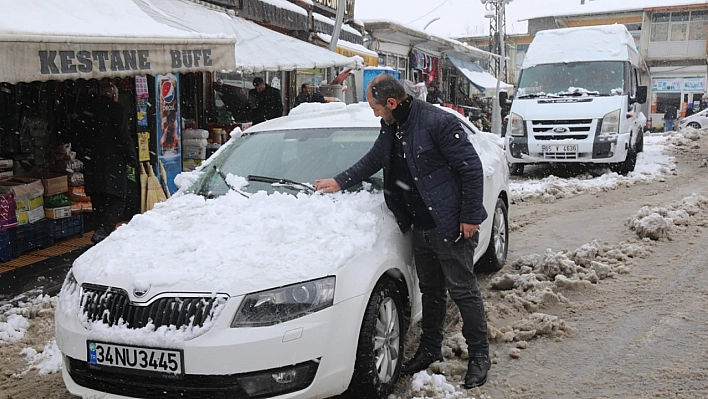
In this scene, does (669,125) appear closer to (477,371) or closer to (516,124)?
(516,124)

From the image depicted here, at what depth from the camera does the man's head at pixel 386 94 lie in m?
3.50

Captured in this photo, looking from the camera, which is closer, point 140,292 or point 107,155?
point 140,292

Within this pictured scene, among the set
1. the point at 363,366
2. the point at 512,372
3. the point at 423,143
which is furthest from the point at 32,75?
the point at 512,372

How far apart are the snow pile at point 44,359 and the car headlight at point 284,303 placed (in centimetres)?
188

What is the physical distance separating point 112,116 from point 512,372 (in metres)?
5.28

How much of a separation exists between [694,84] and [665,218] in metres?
38.6

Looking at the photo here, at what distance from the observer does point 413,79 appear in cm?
2462

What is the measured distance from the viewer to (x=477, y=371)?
11.9 feet

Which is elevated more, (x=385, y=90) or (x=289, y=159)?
(x=385, y=90)

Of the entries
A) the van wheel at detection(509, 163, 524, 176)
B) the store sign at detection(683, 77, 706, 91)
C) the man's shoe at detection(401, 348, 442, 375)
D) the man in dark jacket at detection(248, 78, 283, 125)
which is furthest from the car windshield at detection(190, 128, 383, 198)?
the store sign at detection(683, 77, 706, 91)

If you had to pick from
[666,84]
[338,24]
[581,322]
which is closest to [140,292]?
[581,322]

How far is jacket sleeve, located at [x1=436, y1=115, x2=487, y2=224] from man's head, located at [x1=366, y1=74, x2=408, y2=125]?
295mm

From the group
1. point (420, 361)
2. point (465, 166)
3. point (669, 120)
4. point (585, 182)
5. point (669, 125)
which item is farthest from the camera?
point (669, 125)

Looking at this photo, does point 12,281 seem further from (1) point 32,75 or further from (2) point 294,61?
(2) point 294,61
